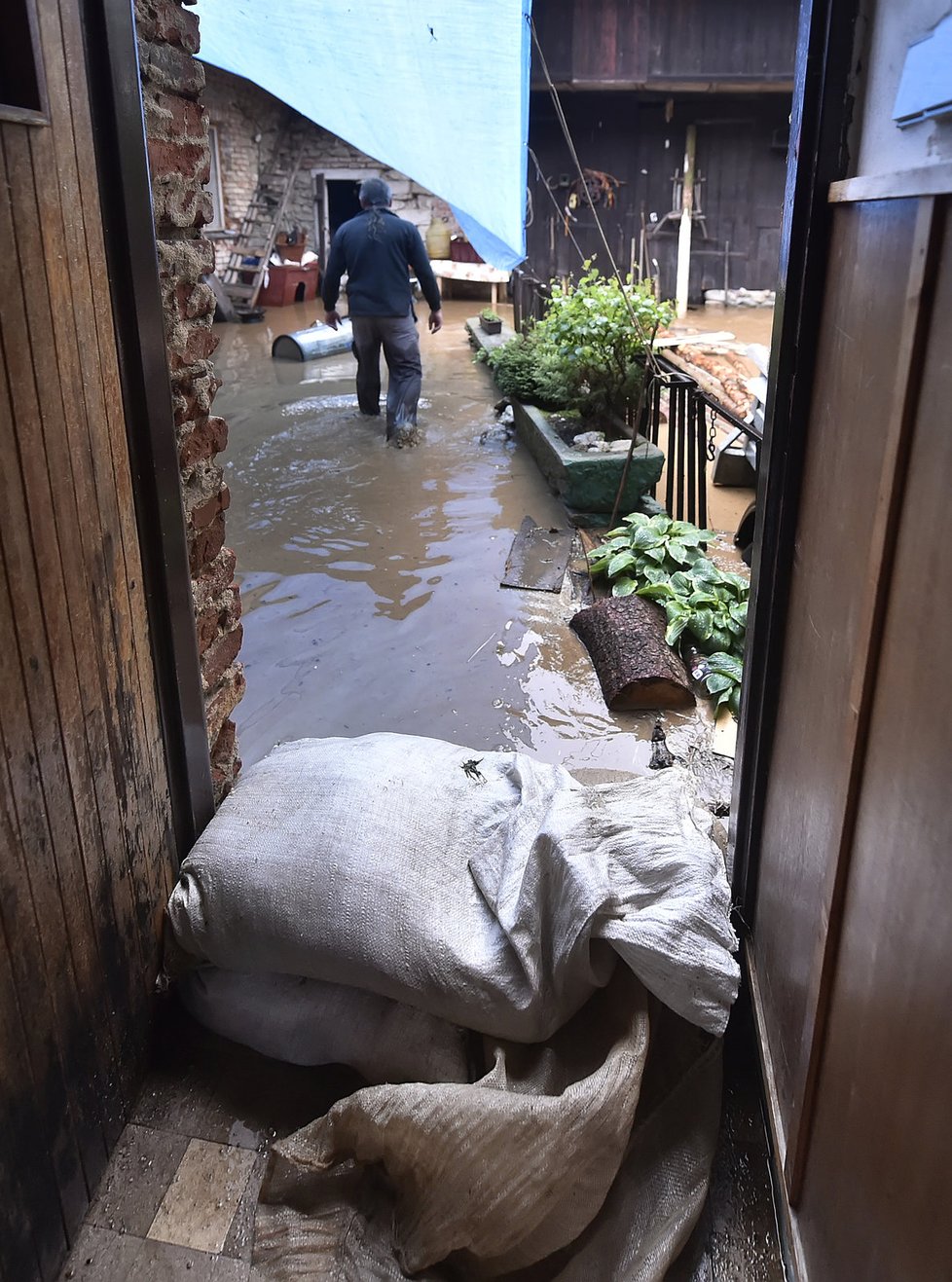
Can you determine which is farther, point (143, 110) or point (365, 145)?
point (365, 145)

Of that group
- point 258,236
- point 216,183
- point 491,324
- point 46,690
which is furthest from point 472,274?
point 46,690

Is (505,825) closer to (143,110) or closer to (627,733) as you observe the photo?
(627,733)

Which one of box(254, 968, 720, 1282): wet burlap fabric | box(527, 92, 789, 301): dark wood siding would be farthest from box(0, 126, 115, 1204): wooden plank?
box(527, 92, 789, 301): dark wood siding

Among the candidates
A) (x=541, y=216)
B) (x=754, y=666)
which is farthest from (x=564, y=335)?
(x=541, y=216)

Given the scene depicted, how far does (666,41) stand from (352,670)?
13481 millimetres

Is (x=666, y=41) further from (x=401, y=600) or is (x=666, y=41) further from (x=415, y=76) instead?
(x=401, y=600)

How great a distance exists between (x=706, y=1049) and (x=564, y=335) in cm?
501

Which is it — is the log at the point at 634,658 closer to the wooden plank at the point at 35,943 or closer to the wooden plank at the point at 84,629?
the wooden plank at the point at 84,629

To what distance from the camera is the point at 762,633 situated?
6.99 ft

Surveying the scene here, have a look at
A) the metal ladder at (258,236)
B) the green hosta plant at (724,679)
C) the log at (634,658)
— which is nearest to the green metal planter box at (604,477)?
the log at (634,658)

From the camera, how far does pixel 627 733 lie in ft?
11.6

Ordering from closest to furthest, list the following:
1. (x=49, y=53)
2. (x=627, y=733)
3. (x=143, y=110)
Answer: (x=49, y=53)
(x=143, y=110)
(x=627, y=733)

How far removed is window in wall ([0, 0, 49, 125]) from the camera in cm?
148

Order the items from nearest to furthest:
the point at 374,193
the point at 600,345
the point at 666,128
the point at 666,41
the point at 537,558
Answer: the point at 537,558 < the point at 600,345 < the point at 374,193 < the point at 666,41 < the point at 666,128
